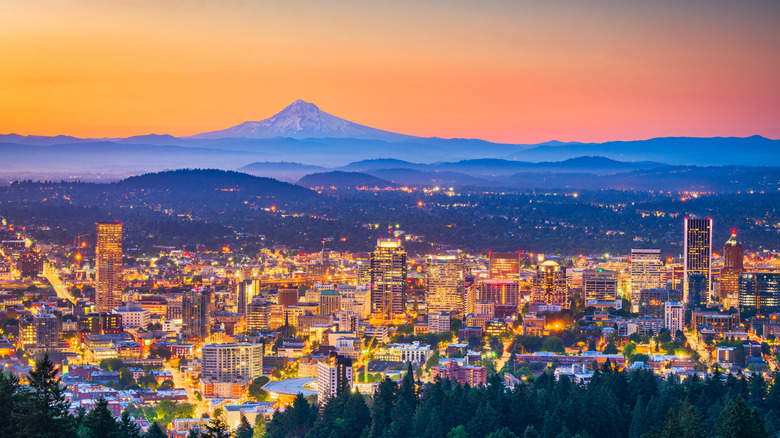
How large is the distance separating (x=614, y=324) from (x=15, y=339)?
15.4 m

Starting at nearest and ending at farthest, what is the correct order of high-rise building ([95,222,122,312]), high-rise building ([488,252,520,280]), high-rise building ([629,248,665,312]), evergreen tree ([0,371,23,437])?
evergreen tree ([0,371,23,437]) < high-rise building ([95,222,122,312]) < high-rise building ([629,248,665,312]) < high-rise building ([488,252,520,280])

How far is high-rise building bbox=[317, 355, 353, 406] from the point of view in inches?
904

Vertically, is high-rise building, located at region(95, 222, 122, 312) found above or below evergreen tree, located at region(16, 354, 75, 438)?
below

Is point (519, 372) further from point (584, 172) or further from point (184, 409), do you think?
point (584, 172)

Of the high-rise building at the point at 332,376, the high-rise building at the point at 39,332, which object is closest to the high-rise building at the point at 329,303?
the high-rise building at the point at 39,332

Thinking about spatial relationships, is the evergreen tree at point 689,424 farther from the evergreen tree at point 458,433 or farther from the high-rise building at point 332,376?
the high-rise building at point 332,376

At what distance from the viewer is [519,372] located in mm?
26531

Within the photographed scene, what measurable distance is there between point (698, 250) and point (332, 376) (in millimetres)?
24434

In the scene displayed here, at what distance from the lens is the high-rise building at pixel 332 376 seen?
23.0 m

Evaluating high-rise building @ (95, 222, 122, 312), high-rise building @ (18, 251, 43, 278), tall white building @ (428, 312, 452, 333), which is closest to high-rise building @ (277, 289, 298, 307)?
tall white building @ (428, 312, 452, 333)

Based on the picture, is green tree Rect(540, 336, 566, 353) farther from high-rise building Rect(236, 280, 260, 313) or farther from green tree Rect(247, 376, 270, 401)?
high-rise building Rect(236, 280, 260, 313)

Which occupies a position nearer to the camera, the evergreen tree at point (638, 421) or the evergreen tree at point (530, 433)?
the evergreen tree at point (530, 433)

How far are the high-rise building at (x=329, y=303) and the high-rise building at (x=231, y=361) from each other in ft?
32.4

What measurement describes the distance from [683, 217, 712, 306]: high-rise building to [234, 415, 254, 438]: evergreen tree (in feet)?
79.8
